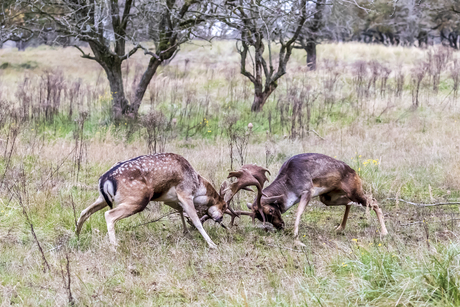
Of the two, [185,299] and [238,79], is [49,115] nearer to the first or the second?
[238,79]

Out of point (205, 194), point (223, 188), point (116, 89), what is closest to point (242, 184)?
point (223, 188)

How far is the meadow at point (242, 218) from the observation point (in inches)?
150

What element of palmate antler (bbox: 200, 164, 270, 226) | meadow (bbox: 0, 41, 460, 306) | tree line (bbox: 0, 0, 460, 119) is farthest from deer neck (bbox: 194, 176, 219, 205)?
tree line (bbox: 0, 0, 460, 119)

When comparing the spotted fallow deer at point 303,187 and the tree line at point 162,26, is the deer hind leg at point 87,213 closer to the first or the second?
the spotted fallow deer at point 303,187

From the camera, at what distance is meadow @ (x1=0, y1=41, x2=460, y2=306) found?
381 cm

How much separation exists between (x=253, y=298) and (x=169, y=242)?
6.46 feet

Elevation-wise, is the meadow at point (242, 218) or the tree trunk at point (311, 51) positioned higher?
the tree trunk at point (311, 51)

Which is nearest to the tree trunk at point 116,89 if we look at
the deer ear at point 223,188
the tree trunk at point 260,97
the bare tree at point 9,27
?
the bare tree at point 9,27

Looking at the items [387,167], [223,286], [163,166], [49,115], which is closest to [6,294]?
[223,286]

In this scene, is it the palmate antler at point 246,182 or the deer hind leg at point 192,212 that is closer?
the deer hind leg at point 192,212

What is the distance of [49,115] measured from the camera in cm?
1200

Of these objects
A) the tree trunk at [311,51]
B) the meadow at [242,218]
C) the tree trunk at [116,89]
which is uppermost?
the tree trunk at [311,51]

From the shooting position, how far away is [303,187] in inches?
226

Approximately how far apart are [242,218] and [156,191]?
1539 millimetres
